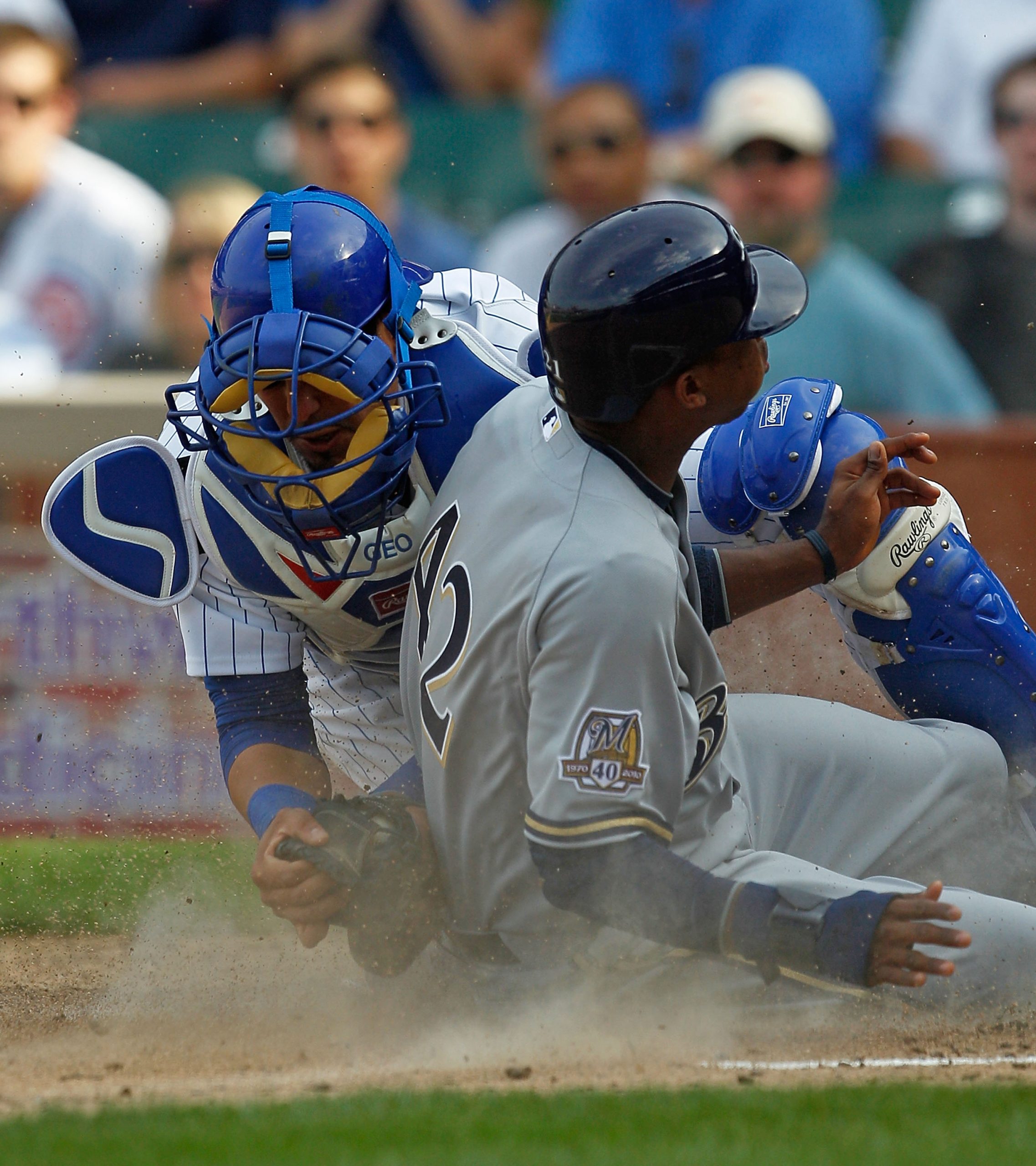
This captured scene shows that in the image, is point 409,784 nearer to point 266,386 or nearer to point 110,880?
point 266,386

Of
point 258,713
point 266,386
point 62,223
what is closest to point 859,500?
point 266,386

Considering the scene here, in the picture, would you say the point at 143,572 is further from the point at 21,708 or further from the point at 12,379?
the point at 12,379

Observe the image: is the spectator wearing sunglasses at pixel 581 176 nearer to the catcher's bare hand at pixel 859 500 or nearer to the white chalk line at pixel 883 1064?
the catcher's bare hand at pixel 859 500

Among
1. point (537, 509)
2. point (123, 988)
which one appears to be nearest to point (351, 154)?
point (123, 988)

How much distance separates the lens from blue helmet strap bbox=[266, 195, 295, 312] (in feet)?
10.1

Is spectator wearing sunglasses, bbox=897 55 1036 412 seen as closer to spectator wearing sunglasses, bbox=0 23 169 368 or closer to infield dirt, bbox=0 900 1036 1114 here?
spectator wearing sunglasses, bbox=0 23 169 368

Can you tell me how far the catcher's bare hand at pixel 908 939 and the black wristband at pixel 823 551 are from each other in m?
0.80

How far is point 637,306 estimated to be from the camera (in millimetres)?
2762

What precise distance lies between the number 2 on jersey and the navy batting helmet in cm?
35

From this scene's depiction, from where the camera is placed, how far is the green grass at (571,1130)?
8.05ft

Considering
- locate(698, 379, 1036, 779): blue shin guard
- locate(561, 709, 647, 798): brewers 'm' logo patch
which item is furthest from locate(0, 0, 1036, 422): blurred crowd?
locate(561, 709, 647, 798): brewers 'm' logo patch

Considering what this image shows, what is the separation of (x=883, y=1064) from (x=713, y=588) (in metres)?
0.95

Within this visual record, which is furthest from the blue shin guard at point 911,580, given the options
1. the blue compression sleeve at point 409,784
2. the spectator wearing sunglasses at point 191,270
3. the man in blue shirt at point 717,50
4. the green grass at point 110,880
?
the man in blue shirt at point 717,50

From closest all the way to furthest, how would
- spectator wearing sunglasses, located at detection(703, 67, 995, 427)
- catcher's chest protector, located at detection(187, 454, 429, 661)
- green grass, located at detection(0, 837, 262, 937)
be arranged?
catcher's chest protector, located at detection(187, 454, 429, 661) → green grass, located at detection(0, 837, 262, 937) → spectator wearing sunglasses, located at detection(703, 67, 995, 427)
